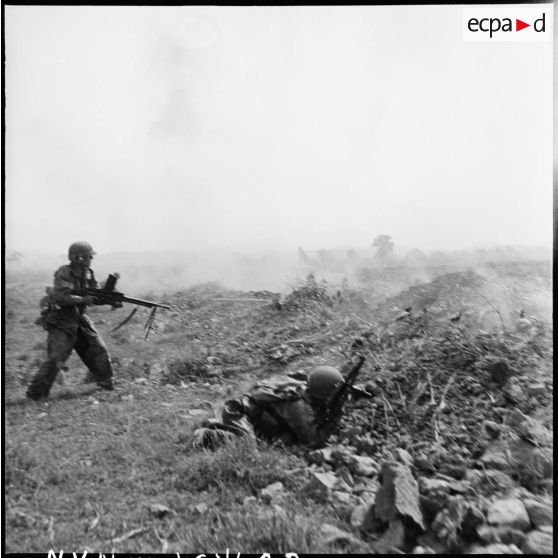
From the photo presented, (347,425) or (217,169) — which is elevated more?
(217,169)

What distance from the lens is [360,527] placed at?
370 cm

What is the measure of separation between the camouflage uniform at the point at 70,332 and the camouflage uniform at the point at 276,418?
1.21m

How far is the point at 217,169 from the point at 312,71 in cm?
124

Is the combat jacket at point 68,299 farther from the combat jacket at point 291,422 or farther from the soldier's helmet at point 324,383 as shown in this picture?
the soldier's helmet at point 324,383

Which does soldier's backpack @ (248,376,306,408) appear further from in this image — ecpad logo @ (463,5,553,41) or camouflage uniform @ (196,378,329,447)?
ecpad logo @ (463,5,553,41)

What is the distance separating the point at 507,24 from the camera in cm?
446

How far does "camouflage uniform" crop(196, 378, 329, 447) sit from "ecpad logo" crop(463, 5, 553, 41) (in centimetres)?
344

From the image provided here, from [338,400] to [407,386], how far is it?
2.12ft

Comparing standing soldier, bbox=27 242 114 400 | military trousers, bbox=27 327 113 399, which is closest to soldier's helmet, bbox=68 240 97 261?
standing soldier, bbox=27 242 114 400

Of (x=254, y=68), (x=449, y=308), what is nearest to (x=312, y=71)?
(x=254, y=68)

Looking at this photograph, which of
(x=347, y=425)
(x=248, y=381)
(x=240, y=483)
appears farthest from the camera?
(x=248, y=381)

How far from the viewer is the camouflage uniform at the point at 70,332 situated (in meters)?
4.69

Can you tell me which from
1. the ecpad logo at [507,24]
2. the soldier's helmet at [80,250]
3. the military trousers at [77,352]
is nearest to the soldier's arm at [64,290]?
the soldier's helmet at [80,250]

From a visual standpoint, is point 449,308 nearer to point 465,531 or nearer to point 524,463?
point 524,463
